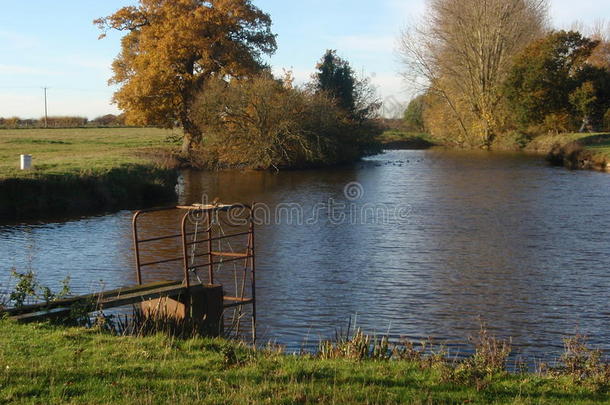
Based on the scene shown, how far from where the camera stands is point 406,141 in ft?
238

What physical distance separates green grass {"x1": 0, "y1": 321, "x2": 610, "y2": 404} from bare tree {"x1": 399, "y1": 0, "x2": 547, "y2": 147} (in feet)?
185

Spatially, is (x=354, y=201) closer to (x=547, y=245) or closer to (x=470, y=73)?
(x=547, y=245)

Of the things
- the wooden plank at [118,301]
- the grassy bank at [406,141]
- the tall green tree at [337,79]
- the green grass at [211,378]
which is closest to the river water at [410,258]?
the wooden plank at [118,301]

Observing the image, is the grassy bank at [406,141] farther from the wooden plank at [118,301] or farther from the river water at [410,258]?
the wooden plank at [118,301]

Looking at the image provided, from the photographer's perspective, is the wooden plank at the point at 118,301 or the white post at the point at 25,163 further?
the white post at the point at 25,163

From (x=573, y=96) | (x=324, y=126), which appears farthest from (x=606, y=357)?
(x=573, y=96)

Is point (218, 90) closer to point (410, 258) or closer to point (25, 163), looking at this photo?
point (25, 163)

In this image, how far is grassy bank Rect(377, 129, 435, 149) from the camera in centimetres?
7062

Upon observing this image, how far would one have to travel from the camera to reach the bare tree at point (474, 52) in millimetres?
A: 61594

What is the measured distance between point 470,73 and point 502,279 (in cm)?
5121

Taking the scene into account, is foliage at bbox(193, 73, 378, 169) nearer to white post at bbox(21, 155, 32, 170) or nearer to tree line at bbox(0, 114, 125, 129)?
white post at bbox(21, 155, 32, 170)

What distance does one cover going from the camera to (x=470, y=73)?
6350 centimetres

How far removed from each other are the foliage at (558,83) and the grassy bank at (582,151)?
2976mm

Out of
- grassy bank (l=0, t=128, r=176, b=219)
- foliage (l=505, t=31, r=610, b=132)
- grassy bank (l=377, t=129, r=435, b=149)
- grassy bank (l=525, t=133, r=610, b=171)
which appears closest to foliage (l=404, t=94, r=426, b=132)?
grassy bank (l=377, t=129, r=435, b=149)
